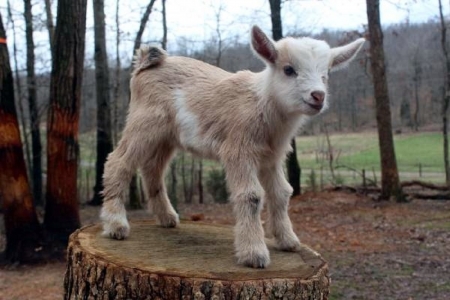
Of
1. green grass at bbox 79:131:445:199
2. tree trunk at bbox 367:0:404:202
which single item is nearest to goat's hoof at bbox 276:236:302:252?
tree trunk at bbox 367:0:404:202

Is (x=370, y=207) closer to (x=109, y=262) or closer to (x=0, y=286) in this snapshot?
(x=0, y=286)

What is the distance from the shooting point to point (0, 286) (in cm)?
892

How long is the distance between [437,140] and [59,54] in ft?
97.1

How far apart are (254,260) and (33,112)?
17.2m

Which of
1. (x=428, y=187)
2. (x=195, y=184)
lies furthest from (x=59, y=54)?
(x=195, y=184)

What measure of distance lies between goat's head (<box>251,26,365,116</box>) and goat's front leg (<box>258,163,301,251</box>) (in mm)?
648

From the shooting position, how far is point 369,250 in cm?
1033

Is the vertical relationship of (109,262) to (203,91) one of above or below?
below

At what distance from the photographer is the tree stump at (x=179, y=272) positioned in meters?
2.94

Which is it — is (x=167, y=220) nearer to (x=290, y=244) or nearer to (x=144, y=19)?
(x=290, y=244)

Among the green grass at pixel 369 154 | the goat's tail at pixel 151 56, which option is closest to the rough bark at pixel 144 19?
the green grass at pixel 369 154

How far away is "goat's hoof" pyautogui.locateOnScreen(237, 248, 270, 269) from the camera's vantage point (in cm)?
322

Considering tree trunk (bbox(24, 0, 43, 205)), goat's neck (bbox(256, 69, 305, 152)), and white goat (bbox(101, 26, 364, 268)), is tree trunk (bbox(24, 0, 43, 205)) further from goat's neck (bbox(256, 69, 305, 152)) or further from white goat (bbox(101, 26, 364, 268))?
goat's neck (bbox(256, 69, 305, 152))

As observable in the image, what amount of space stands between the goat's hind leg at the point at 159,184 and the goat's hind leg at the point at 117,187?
16 cm
